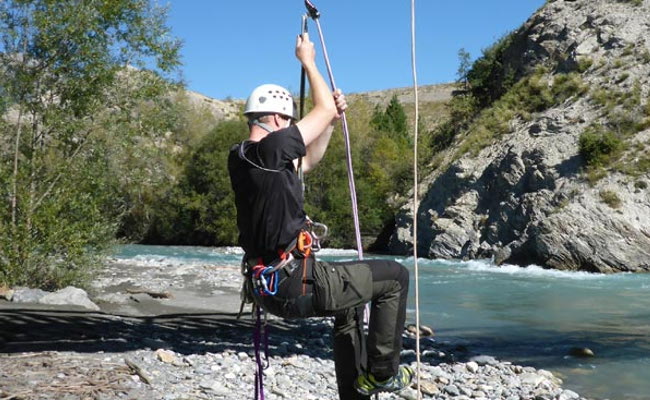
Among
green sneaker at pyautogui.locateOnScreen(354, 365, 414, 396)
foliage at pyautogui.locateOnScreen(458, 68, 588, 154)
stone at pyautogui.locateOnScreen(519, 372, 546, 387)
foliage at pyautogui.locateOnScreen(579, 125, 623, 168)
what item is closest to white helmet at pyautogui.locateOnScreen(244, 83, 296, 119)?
green sneaker at pyautogui.locateOnScreen(354, 365, 414, 396)

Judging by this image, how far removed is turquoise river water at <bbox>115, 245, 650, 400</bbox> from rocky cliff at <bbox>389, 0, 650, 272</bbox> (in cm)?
381

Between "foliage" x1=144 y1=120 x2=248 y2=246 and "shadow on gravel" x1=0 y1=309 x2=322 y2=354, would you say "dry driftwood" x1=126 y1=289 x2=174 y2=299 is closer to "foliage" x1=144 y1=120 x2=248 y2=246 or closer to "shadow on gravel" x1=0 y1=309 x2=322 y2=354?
"shadow on gravel" x1=0 y1=309 x2=322 y2=354

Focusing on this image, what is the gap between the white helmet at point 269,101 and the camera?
4.43 m

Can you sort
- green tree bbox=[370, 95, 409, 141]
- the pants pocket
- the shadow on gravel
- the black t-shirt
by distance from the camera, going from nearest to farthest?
the black t-shirt, the pants pocket, the shadow on gravel, green tree bbox=[370, 95, 409, 141]

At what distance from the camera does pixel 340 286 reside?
4.30m

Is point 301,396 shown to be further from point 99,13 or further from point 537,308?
point 537,308

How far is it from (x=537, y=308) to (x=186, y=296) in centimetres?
911

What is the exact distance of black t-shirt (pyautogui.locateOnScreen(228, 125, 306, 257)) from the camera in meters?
4.12

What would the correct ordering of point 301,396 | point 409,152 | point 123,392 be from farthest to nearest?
1. point 409,152
2. point 301,396
3. point 123,392

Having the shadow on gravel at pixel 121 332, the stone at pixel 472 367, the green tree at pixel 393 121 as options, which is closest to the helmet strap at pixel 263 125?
the shadow on gravel at pixel 121 332

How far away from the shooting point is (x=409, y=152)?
59.1 metres

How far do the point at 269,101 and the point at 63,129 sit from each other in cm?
1086

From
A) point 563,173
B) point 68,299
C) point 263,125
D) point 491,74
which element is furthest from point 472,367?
point 491,74

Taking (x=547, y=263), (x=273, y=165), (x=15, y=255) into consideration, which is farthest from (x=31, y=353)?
(x=547, y=263)
